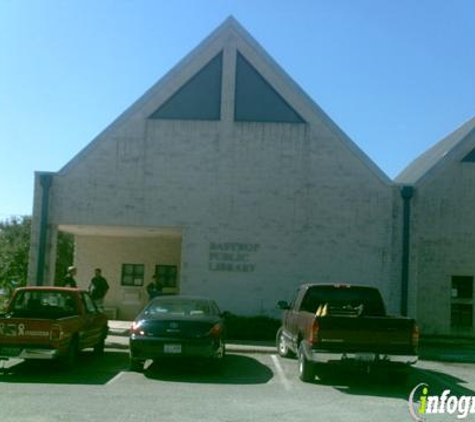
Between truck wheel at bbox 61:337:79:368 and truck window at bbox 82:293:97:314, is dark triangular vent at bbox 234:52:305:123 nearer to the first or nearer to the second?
truck window at bbox 82:293:97:314

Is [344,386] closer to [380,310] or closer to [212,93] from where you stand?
[380,310]

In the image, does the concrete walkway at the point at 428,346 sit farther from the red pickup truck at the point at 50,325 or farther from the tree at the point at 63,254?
the tree at the point at 63,254

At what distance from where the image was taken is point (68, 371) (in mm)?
12633

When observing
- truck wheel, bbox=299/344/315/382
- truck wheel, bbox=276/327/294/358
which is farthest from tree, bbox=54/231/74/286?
truck wheel, bbox=299/344/315/382

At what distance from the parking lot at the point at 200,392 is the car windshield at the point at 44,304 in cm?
97

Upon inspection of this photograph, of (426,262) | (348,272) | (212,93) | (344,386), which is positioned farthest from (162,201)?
(344,386)

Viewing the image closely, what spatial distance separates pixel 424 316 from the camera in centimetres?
2216

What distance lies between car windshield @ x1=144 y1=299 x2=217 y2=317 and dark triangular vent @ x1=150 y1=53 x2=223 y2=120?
27.4 feet

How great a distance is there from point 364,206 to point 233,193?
382cm

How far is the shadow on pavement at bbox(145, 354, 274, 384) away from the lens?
12109 millimetres

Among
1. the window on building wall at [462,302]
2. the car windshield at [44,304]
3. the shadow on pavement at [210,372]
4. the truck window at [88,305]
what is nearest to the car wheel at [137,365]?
the shadow on pavement at [210,372]

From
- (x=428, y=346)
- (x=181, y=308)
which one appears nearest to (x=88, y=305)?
(x=181, y=308)

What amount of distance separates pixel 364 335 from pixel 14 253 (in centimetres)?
2807

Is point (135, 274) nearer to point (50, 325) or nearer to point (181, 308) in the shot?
point (181, 308)
